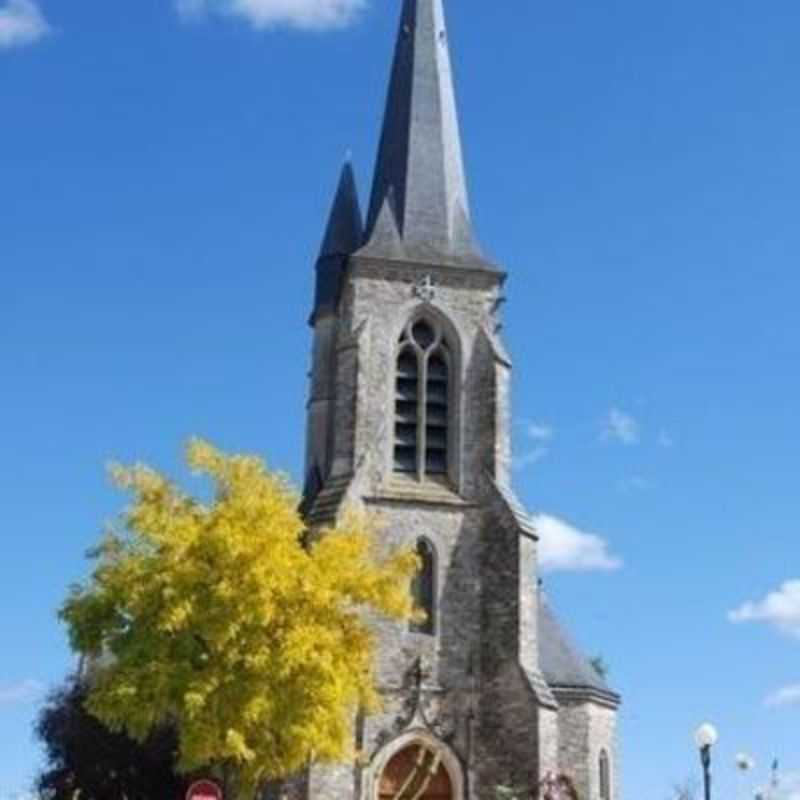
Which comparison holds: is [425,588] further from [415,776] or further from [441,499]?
[415,776]

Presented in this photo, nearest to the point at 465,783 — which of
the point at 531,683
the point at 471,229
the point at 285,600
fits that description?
the point at 531,683

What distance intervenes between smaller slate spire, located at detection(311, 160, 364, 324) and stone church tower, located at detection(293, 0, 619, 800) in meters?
2.71

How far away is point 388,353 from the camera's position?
35.7 metres

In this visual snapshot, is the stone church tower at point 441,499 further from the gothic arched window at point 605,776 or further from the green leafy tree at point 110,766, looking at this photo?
the green leafy tree at point 110,766

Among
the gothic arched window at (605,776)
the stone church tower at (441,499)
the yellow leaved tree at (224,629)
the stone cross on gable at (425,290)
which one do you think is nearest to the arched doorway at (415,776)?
the stone church tower at (441,499)

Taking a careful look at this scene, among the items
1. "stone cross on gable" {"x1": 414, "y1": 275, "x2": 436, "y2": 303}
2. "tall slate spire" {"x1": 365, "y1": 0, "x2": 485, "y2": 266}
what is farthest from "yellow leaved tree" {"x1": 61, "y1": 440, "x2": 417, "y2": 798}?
"tall slate spire" {"x1": 365, "y1": 0, "x2": 485, "y2": 266}

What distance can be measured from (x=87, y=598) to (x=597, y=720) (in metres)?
16.1

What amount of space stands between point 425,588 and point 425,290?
784 cm

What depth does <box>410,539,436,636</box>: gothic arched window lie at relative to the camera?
33.2m

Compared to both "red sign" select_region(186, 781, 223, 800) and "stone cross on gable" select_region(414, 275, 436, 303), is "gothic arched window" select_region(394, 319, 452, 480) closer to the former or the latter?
"stone cross on gable" select_region(414, 275, 436, 303)

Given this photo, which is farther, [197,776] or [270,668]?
[197,776]

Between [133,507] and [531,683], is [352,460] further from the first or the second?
[133,507]

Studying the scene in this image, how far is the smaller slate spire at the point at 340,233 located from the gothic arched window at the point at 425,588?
11.6 metres

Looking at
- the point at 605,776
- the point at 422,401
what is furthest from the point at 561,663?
the point at 422,401
